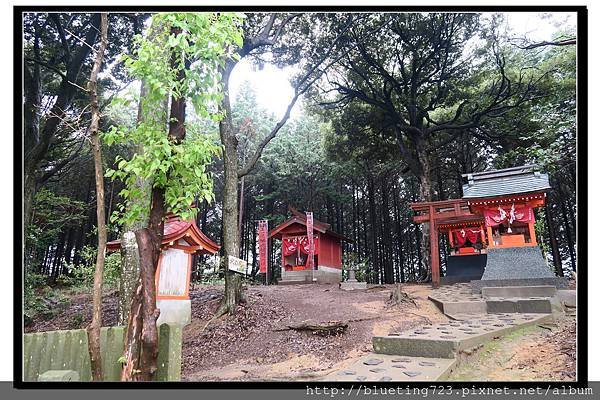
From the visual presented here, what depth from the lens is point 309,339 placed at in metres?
5.48

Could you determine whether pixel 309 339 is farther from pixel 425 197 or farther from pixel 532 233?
pixel 425 197

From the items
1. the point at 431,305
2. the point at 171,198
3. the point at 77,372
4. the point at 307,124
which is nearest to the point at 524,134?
the point at 431,305

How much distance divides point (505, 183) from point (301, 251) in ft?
25.4

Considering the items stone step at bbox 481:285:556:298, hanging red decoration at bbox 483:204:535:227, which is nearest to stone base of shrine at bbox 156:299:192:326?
stone step at bbox 481:285:556:298

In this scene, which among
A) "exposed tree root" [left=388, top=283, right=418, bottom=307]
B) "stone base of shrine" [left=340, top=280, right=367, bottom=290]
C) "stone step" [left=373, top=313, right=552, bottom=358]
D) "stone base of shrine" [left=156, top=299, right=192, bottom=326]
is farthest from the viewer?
"stone base of shrine" [left=340, top=280, right=367, bottom=290]

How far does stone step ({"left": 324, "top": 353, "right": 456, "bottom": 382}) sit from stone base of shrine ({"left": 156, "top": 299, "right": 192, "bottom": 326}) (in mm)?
4158

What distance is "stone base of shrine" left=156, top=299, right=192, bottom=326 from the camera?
659cm

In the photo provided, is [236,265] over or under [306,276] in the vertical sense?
over

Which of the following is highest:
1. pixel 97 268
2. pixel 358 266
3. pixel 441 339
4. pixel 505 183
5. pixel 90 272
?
pixel 505 183

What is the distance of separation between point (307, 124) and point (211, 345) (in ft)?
39.6

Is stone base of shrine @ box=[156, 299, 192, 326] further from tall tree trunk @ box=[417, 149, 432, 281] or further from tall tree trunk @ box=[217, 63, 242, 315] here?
tall tree trunk @ box=[417, 149, 432, 281]

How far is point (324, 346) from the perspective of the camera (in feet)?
17.1

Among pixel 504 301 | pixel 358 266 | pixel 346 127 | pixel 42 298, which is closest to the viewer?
pixel 504 301

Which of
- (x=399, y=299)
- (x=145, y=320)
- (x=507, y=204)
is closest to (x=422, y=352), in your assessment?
(x=145, y=320)
